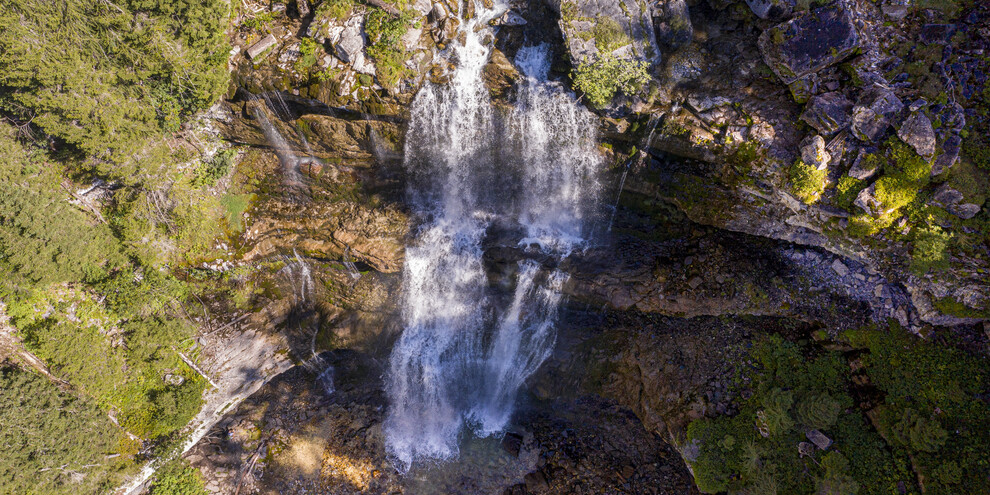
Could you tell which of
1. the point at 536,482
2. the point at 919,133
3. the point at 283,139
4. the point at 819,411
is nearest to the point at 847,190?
the point at 919,133

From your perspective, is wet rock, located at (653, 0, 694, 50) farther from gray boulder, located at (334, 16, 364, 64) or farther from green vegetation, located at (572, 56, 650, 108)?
gray boulder, located at (334, 16, 364, 64)

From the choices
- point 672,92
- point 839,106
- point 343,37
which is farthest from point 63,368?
point 839,106

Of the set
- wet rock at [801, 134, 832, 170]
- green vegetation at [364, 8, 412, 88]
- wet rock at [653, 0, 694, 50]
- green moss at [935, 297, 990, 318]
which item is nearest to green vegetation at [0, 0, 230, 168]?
green vegetation at [364, 8, 412, 88]

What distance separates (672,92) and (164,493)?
1909 centimetres

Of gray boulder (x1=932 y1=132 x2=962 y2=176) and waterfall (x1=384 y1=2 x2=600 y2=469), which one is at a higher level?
gray boulder (x1=932 y1=132 x2=962 y2=176)

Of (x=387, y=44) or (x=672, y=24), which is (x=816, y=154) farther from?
(x=387, y=44)

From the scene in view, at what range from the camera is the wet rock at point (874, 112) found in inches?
304

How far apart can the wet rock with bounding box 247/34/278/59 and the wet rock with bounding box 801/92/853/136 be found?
12995 millimetres

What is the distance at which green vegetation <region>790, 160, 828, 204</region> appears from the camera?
8.41 metres

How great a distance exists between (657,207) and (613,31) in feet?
15.2

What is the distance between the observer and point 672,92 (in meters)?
9.71

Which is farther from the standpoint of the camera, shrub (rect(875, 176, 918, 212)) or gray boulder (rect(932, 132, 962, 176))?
shrub (rect(875, 176, 918, 212))

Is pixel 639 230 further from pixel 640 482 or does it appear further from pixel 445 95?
pixel 640 482

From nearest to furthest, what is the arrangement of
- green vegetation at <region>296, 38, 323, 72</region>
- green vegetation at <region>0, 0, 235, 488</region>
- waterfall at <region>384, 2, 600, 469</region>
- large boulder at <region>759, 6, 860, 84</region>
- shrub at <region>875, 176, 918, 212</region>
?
shrub at <region>875, 176, 918, 212</region> < large boulder at <region>759, 6, 860, 84</region> < green vegetation at <region>0, 0, 235, 488</region> < green vegetation at <region>296, 38, 323, 72</region> < waterfall at <region>384, 2, 600, 469</region>
